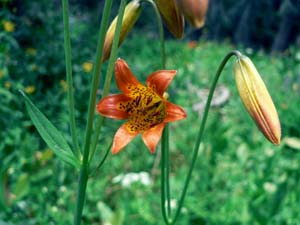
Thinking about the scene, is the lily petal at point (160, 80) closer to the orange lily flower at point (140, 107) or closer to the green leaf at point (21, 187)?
the orange lily flower at point (140, 107)

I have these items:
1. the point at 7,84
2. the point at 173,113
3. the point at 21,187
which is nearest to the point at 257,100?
the point at 173,113

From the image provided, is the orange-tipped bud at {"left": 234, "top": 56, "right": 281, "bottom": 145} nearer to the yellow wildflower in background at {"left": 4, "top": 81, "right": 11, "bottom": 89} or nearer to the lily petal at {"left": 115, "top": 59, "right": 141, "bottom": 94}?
the lily petal at {"left": 115, "top": 59, "right": 141, "bottom": 94}

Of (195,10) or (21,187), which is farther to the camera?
(21,187)

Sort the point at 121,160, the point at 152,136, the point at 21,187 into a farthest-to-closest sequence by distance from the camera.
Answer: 1. the point at 121,160
2. the point at 21,187
3. the point at 152,136

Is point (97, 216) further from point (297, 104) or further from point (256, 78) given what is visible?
point (297, 104)

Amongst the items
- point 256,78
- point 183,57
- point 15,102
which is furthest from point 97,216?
point 183,57

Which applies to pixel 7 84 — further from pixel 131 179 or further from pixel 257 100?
pixel 257 100

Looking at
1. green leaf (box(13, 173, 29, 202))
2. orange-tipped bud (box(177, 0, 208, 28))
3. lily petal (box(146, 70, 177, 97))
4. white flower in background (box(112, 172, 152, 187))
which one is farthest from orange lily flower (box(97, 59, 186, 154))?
white flower in background (box(112, 172, 152, 187))
